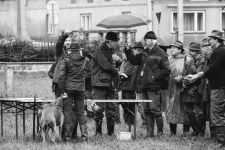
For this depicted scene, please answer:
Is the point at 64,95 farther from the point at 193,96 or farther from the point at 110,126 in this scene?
the point at 193,96

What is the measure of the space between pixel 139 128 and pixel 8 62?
1557cm

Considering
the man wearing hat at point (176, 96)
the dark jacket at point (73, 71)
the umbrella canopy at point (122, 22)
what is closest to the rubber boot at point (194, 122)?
the man wearing hat at point (176, 96)

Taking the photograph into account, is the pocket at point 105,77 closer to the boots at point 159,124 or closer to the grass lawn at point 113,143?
the grass lawn at point 113,143

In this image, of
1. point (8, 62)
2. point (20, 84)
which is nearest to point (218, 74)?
point (20, 84)

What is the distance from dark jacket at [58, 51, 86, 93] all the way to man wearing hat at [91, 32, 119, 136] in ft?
2.08

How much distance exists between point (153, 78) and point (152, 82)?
0.09m

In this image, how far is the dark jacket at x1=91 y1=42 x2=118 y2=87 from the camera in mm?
14992

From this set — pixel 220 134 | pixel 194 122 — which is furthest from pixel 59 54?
pixel 220 134

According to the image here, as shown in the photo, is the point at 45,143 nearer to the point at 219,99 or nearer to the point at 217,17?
the point at 219,99

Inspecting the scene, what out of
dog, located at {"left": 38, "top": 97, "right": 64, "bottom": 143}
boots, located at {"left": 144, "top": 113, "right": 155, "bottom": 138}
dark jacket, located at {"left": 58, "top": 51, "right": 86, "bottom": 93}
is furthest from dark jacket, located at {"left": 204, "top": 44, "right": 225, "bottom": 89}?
dog, located at {"left": 38, "top": 97, "right": 64, "bottom": 143}

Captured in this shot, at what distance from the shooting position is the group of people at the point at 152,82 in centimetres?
1416

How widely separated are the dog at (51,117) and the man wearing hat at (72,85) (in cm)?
32

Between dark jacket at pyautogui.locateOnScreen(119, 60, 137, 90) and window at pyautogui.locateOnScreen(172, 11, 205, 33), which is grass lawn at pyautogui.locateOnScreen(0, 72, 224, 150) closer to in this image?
dark jacket at pyautogui.locateOnScreen(119, 60, 137, 90)

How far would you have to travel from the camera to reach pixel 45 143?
13961 mm
